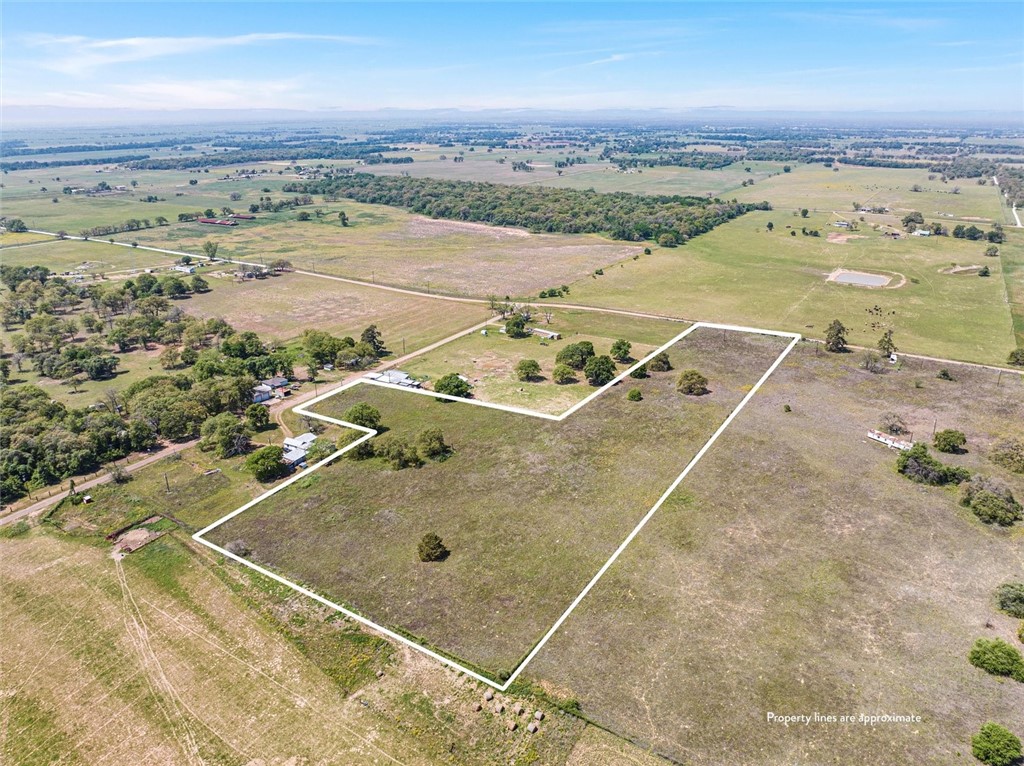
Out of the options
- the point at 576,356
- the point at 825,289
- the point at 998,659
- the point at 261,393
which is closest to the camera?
the point at 998,659

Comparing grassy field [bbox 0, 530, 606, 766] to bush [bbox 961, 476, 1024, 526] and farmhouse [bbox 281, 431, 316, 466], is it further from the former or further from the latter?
bush [bbox 961, 476, 1024, 526]

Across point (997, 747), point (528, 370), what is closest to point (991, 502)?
point (997, 747)

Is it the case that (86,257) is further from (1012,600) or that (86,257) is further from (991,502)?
(1012,600)

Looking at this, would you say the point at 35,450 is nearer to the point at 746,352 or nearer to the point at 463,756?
the point at 463,756

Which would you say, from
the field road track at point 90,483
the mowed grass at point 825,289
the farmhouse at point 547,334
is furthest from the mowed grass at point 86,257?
the mowed grass at point 825,289

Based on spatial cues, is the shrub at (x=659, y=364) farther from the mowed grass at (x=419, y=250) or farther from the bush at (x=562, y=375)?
the mowed grass at (x=419, y=250)
